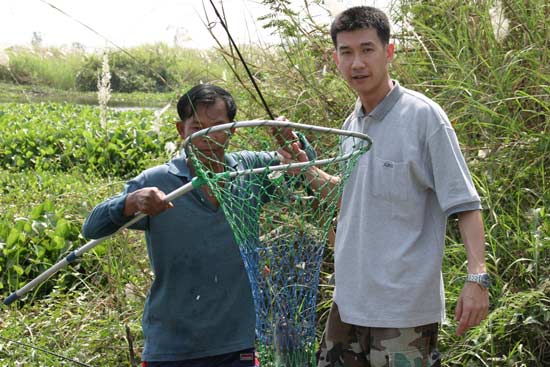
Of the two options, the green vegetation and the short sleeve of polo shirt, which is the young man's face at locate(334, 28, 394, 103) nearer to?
the short sleeve of polo shirt

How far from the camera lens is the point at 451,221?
421 cm

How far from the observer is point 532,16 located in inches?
177

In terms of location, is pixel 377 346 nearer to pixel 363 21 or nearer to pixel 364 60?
pixel 364 60

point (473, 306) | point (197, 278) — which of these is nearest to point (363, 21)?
point (473, 306)

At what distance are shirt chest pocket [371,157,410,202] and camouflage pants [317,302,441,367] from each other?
0.45m

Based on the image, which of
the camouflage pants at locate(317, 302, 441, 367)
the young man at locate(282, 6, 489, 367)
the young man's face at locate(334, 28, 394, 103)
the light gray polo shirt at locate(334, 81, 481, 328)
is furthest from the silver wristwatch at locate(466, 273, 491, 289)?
the young man's face at locate(334, 28, 394, 103)

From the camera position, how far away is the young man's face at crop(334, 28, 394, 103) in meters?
2.78

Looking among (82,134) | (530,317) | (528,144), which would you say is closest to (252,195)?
(530,317)

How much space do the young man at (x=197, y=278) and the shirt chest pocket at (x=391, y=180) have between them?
1.68 feet

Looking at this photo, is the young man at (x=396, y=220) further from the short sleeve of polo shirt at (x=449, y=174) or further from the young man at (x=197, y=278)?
the young man at (x=197, y=278)

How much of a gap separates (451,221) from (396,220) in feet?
5.20

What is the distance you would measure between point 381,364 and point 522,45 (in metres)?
2.53

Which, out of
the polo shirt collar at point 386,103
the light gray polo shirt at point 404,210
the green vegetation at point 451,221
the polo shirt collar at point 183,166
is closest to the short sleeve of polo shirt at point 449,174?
the light gray polo shirt at point 404,210

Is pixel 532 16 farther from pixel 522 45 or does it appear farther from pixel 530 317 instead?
pixel 530 317
